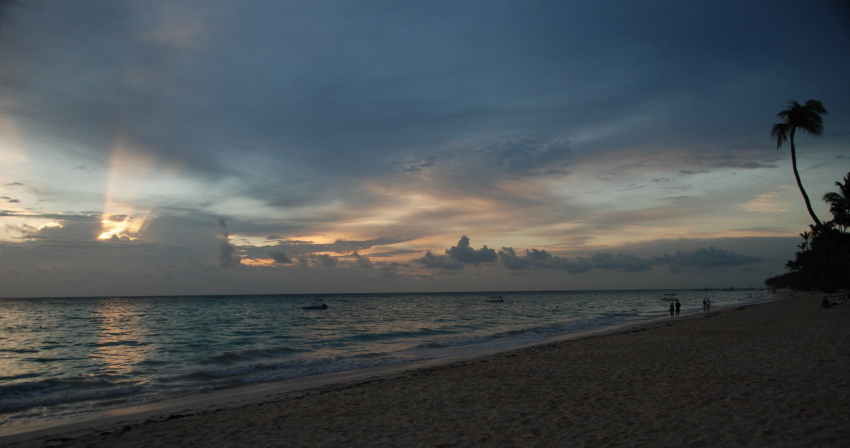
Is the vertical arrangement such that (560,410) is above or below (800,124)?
below

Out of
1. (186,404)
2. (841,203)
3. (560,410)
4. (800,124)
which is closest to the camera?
(560,410)

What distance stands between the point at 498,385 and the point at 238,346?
20.9 meters

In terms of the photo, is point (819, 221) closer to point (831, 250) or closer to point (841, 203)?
point (841, 203)

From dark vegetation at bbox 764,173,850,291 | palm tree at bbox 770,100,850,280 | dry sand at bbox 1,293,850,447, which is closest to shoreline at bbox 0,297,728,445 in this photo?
dry sand at bbox 1,293,850,447

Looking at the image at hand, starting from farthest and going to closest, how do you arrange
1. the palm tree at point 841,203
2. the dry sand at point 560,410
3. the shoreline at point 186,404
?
the palm tree at point 841,203 → the shoreline at point 186,404 → the dry sand at point 560,410

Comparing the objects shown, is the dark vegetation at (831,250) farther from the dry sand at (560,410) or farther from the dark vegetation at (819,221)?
the dry sand at (560,410)

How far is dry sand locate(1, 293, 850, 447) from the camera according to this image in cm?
723

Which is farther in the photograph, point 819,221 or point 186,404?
point 819,221

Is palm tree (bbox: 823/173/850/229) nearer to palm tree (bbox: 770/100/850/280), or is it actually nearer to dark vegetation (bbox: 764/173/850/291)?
dark vegetation (bbox: 764/173/850/291)

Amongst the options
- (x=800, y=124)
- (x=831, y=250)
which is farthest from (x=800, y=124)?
(x=831, y=250)

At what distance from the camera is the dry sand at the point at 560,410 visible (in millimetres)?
7234

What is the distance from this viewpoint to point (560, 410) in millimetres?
9062

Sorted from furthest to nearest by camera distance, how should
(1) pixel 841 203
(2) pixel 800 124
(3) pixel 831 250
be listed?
(3) pixel 831 250 → (1) pixel 841 203 → (2) pixel 800 124

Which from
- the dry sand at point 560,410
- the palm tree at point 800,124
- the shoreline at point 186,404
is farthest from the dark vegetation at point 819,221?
the shoreline at point 186,404
